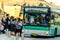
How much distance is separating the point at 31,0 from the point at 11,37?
222 centimetres

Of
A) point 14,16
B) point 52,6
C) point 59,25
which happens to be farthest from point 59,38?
point 14,16

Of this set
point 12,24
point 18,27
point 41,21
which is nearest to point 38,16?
point 41,21

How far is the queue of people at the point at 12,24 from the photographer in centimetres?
1427

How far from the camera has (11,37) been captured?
45.8ft

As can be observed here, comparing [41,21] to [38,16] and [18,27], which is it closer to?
[38,16]

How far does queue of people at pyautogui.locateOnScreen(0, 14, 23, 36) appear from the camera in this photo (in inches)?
562

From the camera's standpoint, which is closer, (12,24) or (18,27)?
(18,27)

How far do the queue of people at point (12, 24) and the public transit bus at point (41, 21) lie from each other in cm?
46

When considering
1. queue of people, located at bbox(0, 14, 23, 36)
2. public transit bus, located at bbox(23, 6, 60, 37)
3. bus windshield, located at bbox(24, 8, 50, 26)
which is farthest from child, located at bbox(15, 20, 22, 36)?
bus windshield, located at bbox(24, 8, 50, 26)

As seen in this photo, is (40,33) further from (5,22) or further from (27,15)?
(5,22)

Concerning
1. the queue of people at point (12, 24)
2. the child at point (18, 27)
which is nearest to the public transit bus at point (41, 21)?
the child at point (18, 27)

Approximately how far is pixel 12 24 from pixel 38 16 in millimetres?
1655

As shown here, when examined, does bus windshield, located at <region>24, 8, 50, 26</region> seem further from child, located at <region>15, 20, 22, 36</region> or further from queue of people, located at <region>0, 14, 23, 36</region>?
queue of people, located at <region>0, 14, 23, 36</region>

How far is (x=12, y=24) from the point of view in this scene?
1448cm
